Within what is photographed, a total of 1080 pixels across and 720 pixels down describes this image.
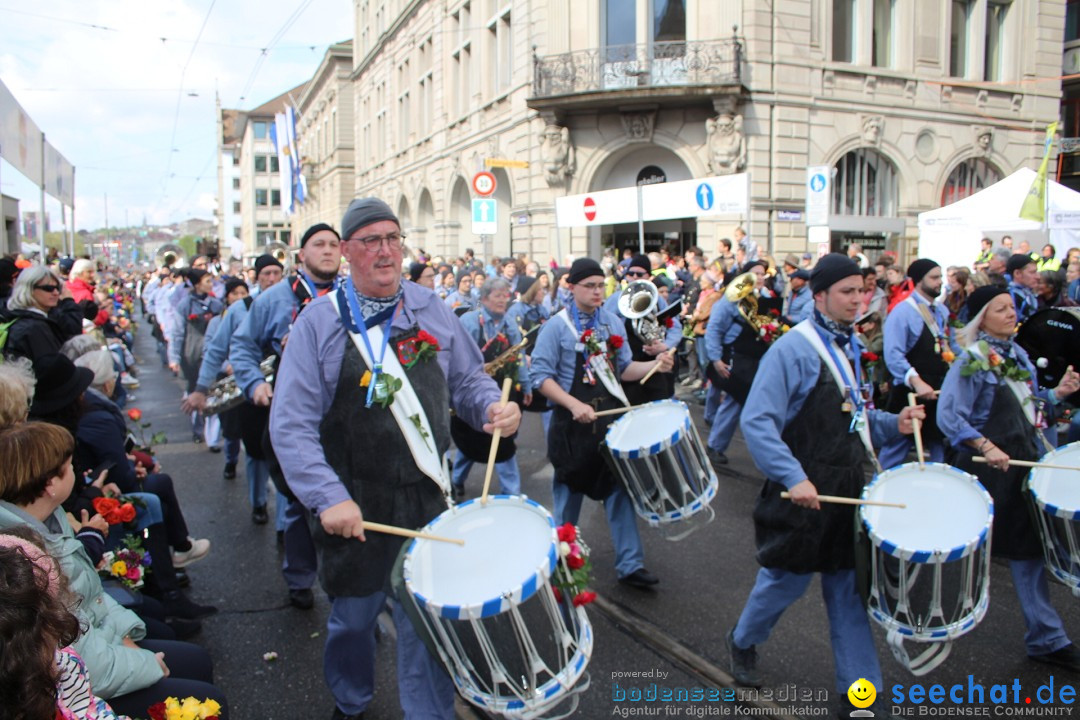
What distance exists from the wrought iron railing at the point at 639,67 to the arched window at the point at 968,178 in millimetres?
9251

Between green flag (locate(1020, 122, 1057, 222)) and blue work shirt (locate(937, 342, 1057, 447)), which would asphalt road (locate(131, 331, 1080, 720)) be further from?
green flag (locate(1020, 122, 1057, 222))

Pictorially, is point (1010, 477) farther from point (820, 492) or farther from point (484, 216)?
point (484, 216)

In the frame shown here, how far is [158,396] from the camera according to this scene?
43.4 ft

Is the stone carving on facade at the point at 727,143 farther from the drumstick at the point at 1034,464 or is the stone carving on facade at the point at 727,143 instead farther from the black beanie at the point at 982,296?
the drumstick at the point at 1034,464

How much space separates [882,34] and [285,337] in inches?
948

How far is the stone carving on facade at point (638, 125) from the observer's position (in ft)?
72.5

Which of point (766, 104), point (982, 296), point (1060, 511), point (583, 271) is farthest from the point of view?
point (766, 104)

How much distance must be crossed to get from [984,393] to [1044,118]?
27.4m

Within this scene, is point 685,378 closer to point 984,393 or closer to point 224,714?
point 984,393

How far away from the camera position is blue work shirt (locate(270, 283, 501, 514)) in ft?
9.44

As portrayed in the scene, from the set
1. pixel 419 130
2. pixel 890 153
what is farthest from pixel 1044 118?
pixel 419 130

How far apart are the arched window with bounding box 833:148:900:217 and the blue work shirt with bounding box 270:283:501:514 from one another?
860 inches

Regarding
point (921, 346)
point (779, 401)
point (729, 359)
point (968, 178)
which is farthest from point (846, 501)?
point (968, 178)

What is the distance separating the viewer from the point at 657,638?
14.1 feet
